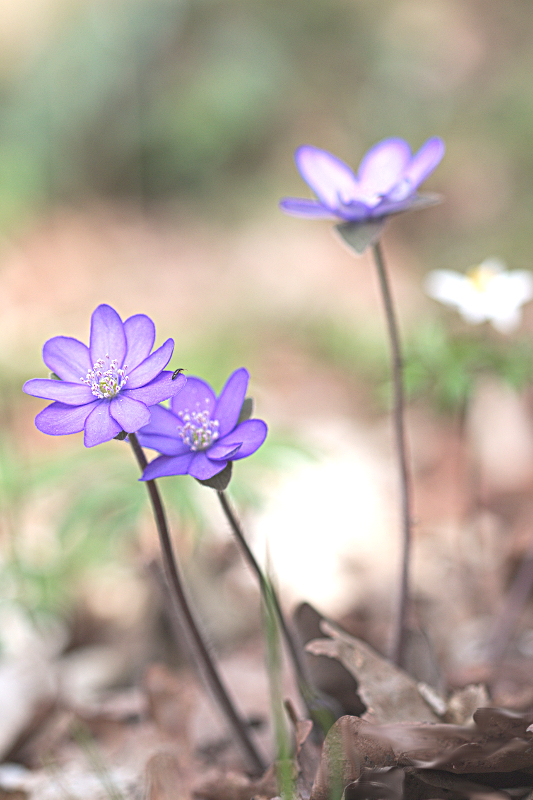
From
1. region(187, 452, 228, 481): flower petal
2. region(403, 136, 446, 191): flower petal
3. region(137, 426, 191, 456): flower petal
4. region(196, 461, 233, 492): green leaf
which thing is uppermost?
region(403, 136, 446, 191): flower petal

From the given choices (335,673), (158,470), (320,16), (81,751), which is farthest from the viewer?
(320,16)

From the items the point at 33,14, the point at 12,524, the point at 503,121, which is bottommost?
the point at 12,524

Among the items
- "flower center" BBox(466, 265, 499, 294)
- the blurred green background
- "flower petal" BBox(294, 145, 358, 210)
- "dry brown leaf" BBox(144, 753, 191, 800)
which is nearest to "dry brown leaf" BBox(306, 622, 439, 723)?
"dry brown leaf" BBox(144, 753, 191, 800)

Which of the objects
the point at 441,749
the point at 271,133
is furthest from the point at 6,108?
the point at 441,749

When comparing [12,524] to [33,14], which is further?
[33,14]

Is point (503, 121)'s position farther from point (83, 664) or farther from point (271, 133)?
point (83, 664)

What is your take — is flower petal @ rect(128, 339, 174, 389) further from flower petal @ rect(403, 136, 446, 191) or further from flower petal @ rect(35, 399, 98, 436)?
flower petal @ rect(403, 136, 446, 191)

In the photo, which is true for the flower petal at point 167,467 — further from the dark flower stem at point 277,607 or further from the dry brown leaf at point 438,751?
the dry brown leaf at point 438,751
